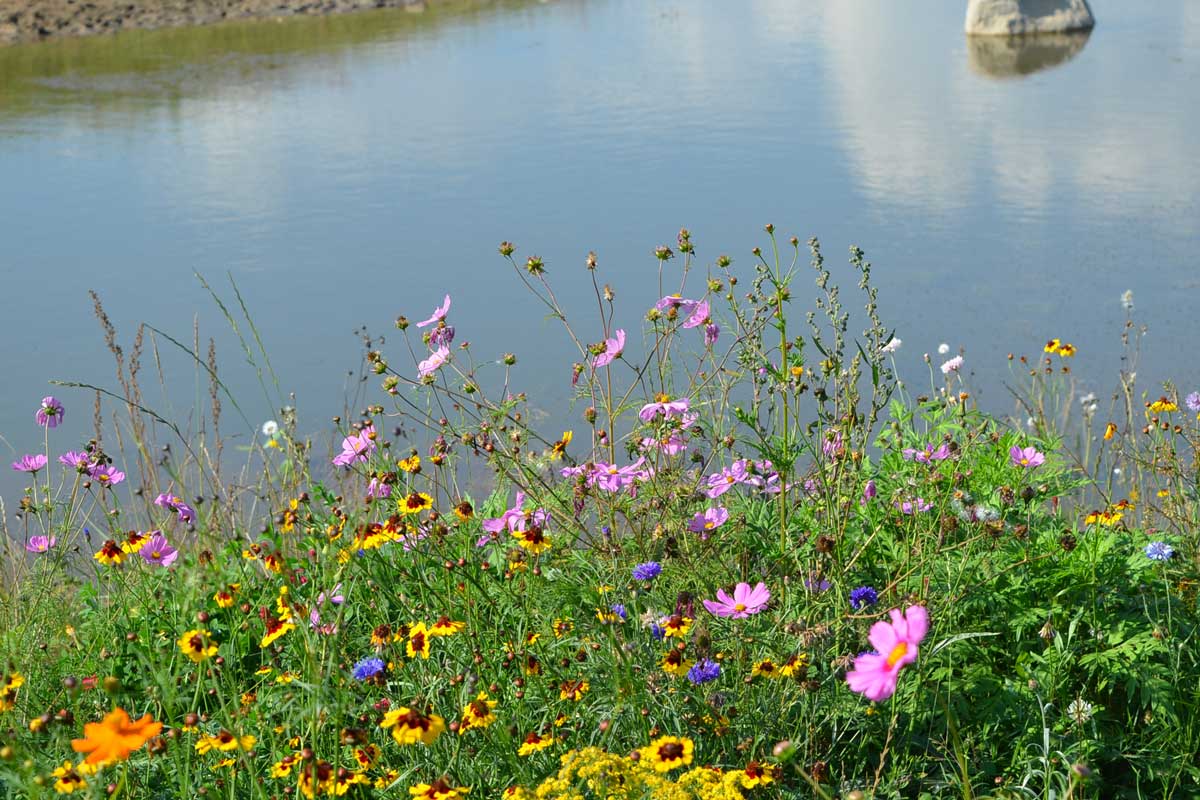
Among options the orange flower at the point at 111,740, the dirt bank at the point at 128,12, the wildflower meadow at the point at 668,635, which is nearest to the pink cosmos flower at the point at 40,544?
the wildflower meadow at the point at 668,635

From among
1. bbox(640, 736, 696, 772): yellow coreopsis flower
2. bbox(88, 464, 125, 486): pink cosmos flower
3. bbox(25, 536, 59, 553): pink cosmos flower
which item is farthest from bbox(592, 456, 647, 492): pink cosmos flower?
bbox(25, 536, 59, 553): pink cosmos flower

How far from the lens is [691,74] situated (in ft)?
30.9

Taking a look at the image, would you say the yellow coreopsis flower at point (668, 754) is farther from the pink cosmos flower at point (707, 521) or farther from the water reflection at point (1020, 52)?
the water reflection at point (1020, 52)

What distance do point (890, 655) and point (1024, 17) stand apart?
11.3m

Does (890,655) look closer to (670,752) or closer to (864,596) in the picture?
(670,752)

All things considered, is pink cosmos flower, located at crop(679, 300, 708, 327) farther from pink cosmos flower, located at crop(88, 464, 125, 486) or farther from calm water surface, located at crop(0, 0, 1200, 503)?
calm water surface, located at crop(0, 0, 1200, 503)

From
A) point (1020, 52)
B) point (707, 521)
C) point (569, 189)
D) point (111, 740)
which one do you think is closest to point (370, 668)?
point (111, 740)

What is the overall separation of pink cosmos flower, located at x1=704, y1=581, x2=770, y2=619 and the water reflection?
7.96m

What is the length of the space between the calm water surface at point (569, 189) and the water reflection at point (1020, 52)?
0.18ft

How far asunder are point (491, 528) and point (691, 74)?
7967mm

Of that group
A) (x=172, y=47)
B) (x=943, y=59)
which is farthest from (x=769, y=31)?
(x=172, y=47)

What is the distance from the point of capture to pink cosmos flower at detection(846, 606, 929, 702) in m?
0.98

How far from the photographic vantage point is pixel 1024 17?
11.1 m

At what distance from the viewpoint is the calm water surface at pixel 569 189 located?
4.30 meters
